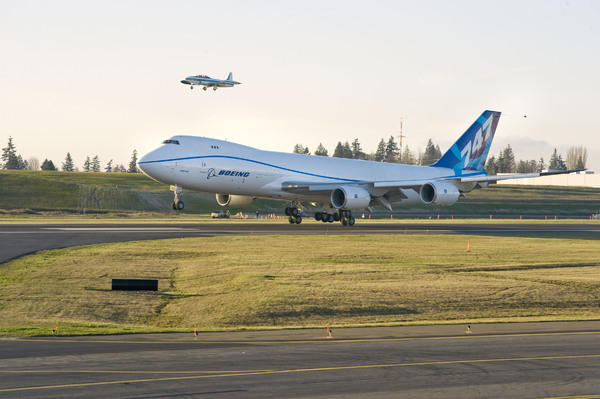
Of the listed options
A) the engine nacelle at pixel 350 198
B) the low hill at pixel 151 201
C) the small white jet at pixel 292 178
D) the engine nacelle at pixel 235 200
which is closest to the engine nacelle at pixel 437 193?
the small white jet at pixel 292 178

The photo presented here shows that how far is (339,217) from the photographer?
Answer: 2564 inches

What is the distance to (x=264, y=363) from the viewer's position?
15.8m

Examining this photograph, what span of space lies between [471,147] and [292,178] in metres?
22.3

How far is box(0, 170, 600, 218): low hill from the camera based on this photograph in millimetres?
111750

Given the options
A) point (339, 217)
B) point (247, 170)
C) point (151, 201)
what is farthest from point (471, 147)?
point (151, 201)

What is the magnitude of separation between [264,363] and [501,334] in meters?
7.80

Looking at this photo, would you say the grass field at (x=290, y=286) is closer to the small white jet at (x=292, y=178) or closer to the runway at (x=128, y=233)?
the runway at (x=128, y=233)

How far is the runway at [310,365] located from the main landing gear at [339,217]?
43118 mm

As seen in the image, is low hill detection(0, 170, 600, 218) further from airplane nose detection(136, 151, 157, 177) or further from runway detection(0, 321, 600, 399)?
runway detection(0, 321, 600, 399)

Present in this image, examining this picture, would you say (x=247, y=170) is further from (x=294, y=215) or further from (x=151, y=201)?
(x=151, y=201)

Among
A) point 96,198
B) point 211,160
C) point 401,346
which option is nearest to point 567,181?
point 96,198

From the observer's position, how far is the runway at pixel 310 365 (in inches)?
530

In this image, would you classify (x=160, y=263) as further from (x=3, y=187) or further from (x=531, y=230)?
(x=3, y=187)

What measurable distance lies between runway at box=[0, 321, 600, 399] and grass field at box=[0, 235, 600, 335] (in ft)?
10.6
